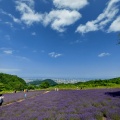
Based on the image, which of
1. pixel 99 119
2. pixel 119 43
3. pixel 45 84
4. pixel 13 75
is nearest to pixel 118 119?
pixel 99 119

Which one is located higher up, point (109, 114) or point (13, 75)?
point (13, 75)

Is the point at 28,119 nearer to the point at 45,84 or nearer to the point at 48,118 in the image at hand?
the point at 48,118

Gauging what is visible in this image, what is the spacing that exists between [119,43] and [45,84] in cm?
5206

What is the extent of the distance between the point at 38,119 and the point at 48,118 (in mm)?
601

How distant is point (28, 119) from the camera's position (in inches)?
509

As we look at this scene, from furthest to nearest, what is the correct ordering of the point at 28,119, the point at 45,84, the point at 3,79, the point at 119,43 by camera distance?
1. the point at 3,79
2. the point at 45,84
3. the point at 119,43
4. the point at 28,119

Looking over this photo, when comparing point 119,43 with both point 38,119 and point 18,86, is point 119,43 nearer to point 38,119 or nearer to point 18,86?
point 38,119

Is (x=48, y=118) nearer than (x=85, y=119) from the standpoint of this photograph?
No

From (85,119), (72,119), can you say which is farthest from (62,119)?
(85,119)

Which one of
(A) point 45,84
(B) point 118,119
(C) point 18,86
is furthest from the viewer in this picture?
(C) point 18,86

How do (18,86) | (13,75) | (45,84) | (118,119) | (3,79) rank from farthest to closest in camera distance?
(13,75) < (3,79) < (18,86) < (45,84) < (118,119)

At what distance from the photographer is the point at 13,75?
13962 centimetres

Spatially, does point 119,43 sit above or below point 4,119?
above

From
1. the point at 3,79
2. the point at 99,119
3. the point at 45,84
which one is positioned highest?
the point at 3,79
